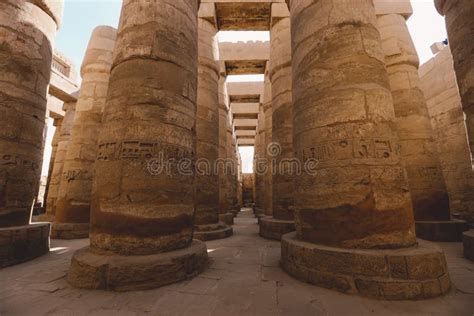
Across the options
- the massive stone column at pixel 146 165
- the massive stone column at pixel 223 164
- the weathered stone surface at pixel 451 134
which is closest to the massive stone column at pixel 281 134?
the massive stone column at pixel 223 164

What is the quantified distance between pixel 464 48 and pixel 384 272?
385cm

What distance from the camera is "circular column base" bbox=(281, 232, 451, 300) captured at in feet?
6.97

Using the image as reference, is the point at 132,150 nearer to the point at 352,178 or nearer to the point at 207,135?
the point at 352,178

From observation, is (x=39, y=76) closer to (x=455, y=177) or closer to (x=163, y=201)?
(x=163, y=201)

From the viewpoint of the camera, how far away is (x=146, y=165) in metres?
2.85

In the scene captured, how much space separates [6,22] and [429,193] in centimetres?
906

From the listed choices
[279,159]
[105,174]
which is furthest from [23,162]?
[279,159]

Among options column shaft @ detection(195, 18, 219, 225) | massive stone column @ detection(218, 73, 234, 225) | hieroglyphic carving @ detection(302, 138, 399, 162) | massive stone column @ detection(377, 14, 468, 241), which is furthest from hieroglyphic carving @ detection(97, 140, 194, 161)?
massive stone column @ detection(218, 73, 234, 225)

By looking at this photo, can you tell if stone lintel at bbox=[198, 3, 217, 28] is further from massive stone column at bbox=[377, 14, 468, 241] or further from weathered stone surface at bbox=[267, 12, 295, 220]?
massive stone column at bbox=[377, 14, 468, 241]

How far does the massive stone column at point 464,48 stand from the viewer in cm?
354

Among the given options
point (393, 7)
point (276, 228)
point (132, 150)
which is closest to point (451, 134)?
point (393, 7)

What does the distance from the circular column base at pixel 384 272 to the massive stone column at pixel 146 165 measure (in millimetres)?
1567

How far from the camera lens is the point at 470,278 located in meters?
2.60

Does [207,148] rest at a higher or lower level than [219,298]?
higher
